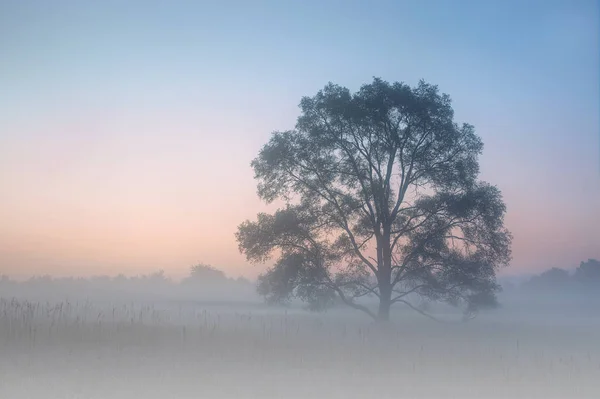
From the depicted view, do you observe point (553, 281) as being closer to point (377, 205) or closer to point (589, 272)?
point (589, 272)

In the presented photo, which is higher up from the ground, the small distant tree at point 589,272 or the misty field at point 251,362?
the small distant tree at point 589,272

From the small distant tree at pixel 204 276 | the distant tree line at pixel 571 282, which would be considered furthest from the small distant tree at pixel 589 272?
the small distant tree at pixel 204 276

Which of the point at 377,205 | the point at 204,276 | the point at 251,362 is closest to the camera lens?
the point at 251,362

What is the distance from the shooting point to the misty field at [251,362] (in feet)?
42.8

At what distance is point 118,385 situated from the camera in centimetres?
1273

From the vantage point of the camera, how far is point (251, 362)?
16.3 meters

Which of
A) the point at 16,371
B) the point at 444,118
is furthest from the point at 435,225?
the point at 16,371

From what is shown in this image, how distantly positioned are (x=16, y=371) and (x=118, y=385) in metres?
3.12

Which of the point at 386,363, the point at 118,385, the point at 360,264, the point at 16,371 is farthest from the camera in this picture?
the point at 360,264

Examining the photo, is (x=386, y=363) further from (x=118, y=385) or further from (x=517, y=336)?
(x=517, y=336)

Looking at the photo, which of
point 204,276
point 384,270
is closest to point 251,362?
point 384,270

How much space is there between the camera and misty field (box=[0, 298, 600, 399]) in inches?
513

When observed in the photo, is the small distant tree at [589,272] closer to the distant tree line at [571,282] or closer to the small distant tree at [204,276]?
the distant tree line at [571,282]

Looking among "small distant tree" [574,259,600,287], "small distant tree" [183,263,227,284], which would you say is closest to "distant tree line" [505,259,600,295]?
"small distant tree" [574,259,600,287]
